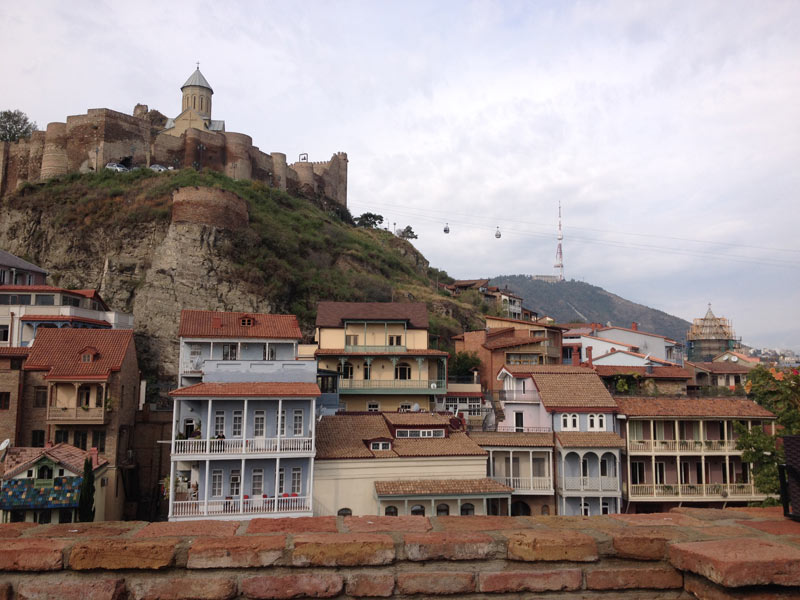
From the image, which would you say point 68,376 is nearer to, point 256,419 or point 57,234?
point 256,419

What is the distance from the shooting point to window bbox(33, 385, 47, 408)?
95.0ft

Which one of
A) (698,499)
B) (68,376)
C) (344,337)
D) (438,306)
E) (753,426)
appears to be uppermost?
(438,306)

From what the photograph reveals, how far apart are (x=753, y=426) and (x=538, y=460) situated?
10.2 m

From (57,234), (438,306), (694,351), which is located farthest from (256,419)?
(694,351)

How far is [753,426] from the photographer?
2941cm

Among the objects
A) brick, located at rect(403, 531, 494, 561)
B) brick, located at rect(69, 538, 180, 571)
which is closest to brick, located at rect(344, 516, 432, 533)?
brick, located at rect(403, 531, 494, 561)

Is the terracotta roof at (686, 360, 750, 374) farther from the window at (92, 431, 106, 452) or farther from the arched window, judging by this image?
the window at (92, 431, 106, 452)

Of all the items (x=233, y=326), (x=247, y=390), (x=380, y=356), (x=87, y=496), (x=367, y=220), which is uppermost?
(x=367, y=220)

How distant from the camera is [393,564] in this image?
4.00 m

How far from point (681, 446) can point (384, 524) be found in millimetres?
28704

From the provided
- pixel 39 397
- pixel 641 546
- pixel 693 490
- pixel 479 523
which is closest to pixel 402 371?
pixel 693 490

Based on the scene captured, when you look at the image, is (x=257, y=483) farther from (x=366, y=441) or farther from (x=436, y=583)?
(x=436, y=583)

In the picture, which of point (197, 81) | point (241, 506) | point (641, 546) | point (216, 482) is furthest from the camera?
point (197, 81)

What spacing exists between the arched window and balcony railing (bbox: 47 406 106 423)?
15.7 meters
